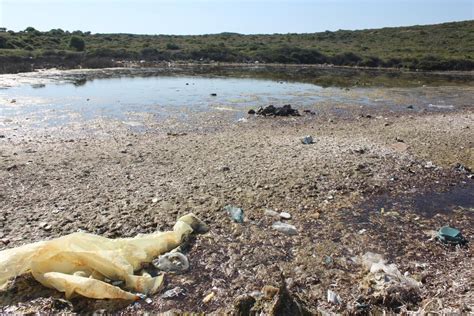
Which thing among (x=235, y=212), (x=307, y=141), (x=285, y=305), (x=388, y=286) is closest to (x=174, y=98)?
(x=307, y=141)

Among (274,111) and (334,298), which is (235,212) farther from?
(274,111)

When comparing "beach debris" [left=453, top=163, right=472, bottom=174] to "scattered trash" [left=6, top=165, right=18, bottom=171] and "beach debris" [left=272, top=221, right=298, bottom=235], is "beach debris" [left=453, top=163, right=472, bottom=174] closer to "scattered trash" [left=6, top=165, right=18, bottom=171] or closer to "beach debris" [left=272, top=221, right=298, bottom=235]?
"beach debris" [left=272, top=221, right=298, bottom=235]

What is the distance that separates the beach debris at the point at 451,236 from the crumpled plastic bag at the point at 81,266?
3510 millimetres

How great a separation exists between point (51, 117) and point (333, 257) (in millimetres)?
10795

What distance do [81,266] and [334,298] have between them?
97.8 inches

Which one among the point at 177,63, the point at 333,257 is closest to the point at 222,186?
the point at 333,257

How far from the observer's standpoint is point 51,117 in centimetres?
1226

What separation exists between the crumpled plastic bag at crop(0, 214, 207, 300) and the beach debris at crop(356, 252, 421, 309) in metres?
2.11

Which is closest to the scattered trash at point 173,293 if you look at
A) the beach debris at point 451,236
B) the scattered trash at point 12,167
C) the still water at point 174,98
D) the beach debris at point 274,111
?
the beach debris at point 451,236

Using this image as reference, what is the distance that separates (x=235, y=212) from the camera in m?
5.35

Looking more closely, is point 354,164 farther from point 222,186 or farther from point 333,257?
point 333,257

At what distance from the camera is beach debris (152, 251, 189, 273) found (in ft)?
13.5

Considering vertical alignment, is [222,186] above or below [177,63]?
below

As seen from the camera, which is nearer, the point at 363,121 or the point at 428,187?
Answer: the point at 428,187
